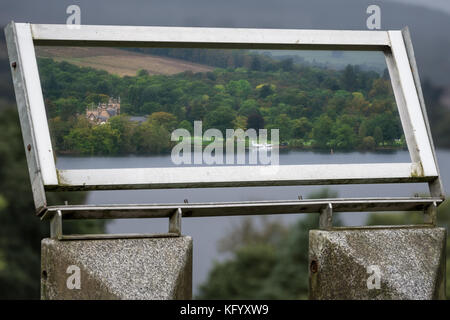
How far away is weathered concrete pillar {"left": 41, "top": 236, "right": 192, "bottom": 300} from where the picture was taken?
10.1ft

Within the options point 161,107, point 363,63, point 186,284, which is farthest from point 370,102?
point 186,284

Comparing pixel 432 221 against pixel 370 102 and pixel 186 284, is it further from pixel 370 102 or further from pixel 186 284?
pixel 186 284

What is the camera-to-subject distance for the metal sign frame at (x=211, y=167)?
3229 millimetres

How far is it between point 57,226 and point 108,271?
259mm

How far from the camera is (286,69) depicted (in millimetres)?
3691

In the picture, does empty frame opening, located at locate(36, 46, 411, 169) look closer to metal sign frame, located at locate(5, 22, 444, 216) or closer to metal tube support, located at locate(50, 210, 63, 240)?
metal sign frame, located at locate(5, 22, 444, 216)

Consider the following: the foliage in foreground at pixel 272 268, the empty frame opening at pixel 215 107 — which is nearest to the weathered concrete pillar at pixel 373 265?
the empty frame opening at pixel 215 107

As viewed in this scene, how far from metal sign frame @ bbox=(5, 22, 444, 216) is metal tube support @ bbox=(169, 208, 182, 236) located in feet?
0.42

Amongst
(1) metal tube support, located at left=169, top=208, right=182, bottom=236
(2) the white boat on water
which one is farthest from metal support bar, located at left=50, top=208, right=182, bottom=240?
(2) the white boat on water

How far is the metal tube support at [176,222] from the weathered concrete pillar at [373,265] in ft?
1.84

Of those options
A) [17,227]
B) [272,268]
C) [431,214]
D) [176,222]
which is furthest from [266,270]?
[176,222]

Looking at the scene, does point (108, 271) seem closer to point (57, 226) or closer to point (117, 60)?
point (57, 226)

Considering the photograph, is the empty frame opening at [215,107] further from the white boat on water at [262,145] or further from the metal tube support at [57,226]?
the metal tube support at [57,226]

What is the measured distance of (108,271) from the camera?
3094mm
